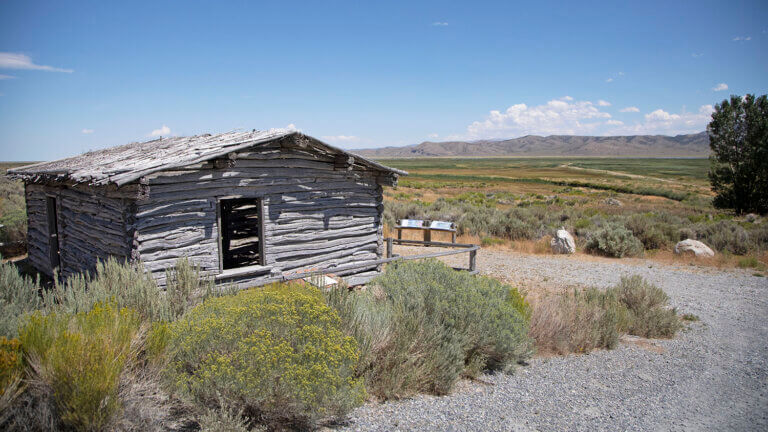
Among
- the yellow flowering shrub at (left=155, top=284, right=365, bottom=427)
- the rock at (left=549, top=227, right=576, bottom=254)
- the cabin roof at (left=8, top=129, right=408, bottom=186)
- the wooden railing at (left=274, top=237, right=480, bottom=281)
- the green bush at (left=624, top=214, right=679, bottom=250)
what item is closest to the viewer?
the yellow flowering shrub at (left=155, top=284, right=365, bottom=427)

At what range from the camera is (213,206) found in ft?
22.7

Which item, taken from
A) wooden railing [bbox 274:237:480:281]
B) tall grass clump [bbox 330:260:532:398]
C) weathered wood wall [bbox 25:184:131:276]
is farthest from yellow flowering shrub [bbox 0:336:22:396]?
weathered wood wall [bbox 25:184:131:276]

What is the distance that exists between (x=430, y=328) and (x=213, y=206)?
13.1 feet

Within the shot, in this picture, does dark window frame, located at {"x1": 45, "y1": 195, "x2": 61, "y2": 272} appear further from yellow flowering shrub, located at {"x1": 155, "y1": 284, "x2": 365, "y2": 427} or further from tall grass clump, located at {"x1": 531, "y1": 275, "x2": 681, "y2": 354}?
tall grass clump, located at {"x1": 531, "y1": 275, "x2": 681, "y2": 354}

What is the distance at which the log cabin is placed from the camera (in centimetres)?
638

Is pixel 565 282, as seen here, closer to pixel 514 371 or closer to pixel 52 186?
pixel 514 371

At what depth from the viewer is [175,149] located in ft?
24.7

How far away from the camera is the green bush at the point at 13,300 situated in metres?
3.39

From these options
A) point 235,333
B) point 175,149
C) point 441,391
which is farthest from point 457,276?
point 175,149

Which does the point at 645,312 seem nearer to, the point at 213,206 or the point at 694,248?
the point at 213,206

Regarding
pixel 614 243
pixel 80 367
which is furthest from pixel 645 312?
pixel 80 367

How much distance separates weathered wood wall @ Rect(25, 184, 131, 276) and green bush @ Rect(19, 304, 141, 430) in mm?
3541

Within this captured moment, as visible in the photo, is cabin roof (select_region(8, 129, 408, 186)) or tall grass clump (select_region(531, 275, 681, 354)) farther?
tall grass clump (select_region(531, 275, 681, 354))

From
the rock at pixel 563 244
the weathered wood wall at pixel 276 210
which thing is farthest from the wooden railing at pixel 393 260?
the rock at pixel 563 244
